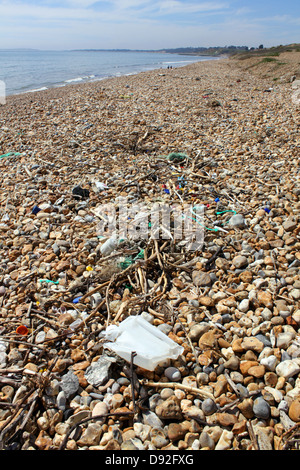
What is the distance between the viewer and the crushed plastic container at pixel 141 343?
1716 millimetres

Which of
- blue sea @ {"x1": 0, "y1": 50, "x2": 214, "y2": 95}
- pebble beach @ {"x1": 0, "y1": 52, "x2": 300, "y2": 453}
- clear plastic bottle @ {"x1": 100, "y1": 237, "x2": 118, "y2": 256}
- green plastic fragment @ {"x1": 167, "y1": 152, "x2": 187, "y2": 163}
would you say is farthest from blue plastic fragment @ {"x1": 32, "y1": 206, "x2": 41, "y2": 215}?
blue sea @ {"x1": 0, "y1": 50, "x2": 214, "y2": 95}

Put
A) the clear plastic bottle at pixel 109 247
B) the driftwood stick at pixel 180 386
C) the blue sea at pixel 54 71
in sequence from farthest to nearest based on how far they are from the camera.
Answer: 1. the blue sea at pixel 54 71
2. the clear plastic bottle at pixel 109 247
3. the driftwood stick at pixel 180 386

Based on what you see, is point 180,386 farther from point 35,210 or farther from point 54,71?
point 54,71

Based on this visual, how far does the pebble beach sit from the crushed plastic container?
0.06m

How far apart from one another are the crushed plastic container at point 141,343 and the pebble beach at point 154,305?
6cm

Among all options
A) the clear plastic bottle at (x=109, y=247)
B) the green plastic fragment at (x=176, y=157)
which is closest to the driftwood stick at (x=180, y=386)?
the clear plastic bottle at (x=109, y=247)

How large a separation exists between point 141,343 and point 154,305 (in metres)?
0.46

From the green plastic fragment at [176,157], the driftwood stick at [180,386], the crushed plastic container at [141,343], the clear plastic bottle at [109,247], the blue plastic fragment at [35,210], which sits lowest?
the driftwood stick at [180,386]

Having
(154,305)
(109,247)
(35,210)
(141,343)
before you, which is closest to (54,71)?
(35,210)

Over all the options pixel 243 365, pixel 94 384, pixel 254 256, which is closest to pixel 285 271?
pixel 254 256

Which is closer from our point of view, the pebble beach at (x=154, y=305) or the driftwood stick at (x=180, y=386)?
the pebble beach at (x=154, y=305)

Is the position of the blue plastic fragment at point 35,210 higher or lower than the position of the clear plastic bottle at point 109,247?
higher

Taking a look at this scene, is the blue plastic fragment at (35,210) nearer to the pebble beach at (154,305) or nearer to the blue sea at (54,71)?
the pebble beach at (154,305)

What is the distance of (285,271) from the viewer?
7.82 feet
